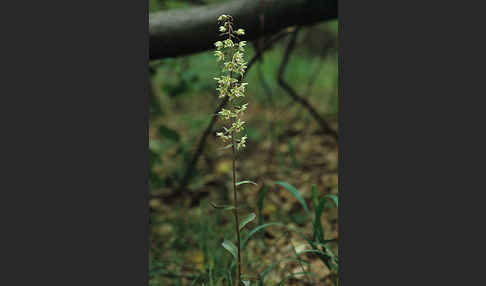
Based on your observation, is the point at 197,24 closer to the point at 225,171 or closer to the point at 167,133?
the point at 167,133

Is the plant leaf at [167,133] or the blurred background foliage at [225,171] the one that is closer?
the blurred background foliage at [225,171]

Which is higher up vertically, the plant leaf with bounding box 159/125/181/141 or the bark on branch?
the bark on branch

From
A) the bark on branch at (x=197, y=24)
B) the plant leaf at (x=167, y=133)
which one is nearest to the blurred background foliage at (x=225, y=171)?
the plant leaf at (x=167, y=133)

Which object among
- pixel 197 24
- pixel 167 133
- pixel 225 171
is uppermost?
pixel 197 24

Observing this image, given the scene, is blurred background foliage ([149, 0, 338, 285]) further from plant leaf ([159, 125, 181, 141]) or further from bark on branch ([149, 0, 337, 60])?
bark on branch ([149, 0, 337, 60])

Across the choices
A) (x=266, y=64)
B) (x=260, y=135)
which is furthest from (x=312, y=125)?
(x=266, y=64)

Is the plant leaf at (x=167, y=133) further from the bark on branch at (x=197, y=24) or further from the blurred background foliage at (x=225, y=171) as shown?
the bark on branch at (x=197, y=24)

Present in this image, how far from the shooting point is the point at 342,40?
1.73m

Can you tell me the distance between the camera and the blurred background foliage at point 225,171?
2.28 metres

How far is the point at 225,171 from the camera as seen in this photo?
348 centimetres

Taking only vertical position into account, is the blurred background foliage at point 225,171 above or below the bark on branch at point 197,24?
below

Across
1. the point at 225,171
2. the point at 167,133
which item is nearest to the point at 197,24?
the point at 167,133

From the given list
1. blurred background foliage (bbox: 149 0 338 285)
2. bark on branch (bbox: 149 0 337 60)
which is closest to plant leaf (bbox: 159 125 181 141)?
blurred background foliage (bbox: 149 0 338 285)

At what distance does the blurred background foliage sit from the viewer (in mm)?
2281
